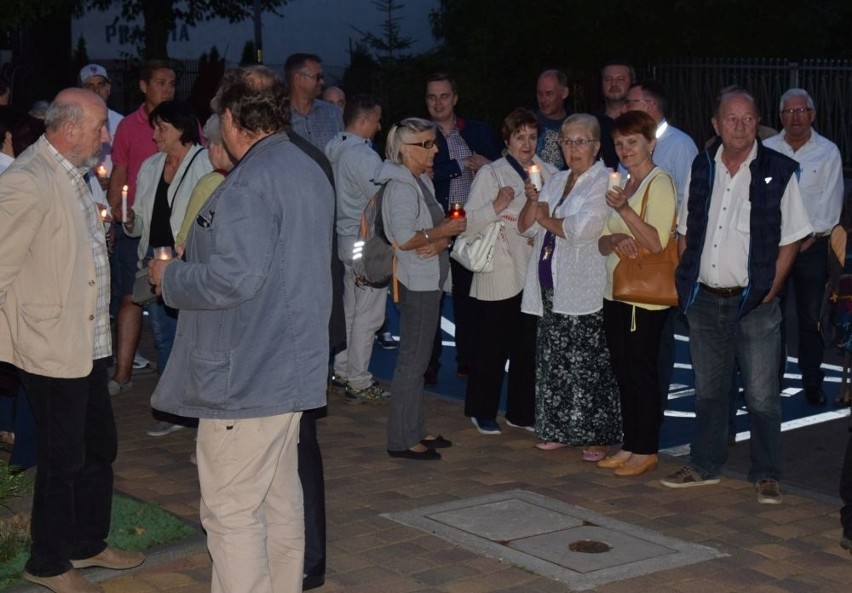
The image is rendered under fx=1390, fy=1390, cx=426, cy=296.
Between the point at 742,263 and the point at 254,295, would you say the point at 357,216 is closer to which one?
the point at 742,263

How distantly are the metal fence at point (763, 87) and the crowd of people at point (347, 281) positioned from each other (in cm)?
944

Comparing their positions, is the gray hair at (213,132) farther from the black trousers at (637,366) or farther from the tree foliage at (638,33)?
the tree foliage at (638,33)

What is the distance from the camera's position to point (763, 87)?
1925 centimetres

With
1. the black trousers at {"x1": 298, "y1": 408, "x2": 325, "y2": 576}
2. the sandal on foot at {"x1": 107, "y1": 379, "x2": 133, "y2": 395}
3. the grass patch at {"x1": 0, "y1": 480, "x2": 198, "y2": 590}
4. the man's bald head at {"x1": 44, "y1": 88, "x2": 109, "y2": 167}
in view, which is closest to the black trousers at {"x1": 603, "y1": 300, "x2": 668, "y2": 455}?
the black trousers at {"x1": 298, "y1": 408, "x2": 325, "y2": 576}

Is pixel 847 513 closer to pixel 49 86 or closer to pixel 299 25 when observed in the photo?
pixel 49 86

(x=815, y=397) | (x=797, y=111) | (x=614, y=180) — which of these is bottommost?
(x=815, y=397)

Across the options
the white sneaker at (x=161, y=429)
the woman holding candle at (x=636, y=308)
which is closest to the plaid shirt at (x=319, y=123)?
the white sneaker at (x=161, y=429)

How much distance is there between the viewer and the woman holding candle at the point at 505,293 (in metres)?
8.53

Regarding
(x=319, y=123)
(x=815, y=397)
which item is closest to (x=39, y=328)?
(x=319, y=123)

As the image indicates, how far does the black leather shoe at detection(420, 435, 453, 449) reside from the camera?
826 cm

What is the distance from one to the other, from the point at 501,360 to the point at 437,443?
30.4 inches

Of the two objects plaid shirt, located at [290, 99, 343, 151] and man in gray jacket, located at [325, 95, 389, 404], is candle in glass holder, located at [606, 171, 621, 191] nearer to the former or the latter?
man in gray jacket, located at [325, 95, 389, 404]

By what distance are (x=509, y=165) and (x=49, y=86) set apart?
22.1 meters

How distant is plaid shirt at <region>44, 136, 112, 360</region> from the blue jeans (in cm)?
318
